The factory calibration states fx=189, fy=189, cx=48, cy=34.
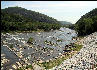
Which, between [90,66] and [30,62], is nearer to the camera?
[90,66]

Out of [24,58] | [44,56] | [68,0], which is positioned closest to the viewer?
[68,0]

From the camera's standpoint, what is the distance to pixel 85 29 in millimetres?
89812

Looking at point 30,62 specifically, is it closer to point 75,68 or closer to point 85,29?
point 75,68

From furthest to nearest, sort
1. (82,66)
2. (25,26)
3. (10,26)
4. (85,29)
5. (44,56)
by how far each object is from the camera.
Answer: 1. (25,26)
2. (10,26)
3. (85,29)
4. (44,56)
5. (82,66)

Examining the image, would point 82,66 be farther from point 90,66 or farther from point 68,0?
point 68,0

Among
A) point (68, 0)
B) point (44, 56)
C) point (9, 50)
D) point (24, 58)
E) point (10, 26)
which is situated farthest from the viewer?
point (10, 26)

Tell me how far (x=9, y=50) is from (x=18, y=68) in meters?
16.4

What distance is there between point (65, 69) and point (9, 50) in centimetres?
2528

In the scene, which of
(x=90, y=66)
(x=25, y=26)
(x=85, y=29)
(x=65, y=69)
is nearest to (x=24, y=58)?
(x=65, y=69)

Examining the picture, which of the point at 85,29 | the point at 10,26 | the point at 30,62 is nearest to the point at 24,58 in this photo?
the point at 30,62

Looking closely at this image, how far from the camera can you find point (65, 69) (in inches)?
1200

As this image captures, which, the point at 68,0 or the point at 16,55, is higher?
the point at 68,0

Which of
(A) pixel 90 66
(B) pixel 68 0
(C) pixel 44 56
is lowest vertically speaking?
(C) pixel 44 56

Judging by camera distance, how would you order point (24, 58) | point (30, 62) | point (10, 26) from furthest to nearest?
point (10, 26)
point (24, 58)
point (30, 62)
